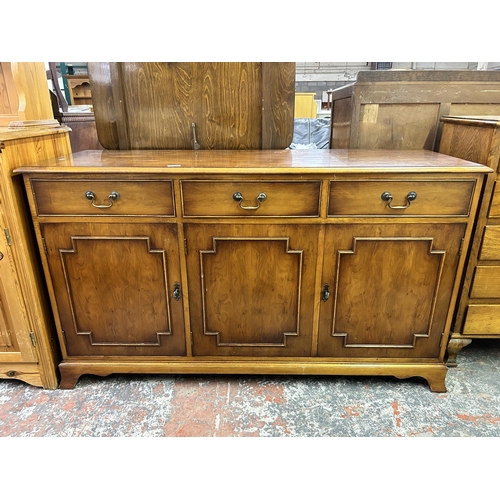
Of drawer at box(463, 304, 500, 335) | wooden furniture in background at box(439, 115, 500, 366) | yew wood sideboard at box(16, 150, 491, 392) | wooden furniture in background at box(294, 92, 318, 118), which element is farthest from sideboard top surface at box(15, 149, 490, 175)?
wooden furniture in background at box(294, 92, 318, 118)

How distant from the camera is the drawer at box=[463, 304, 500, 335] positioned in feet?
5.19

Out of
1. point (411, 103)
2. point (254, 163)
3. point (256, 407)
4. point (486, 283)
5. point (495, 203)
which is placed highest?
point (411, 103)

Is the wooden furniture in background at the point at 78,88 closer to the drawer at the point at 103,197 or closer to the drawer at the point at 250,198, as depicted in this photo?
the drawer at the point at 103,197

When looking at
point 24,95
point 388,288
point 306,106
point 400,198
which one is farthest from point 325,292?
point 306,106

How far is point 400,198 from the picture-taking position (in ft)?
4.34

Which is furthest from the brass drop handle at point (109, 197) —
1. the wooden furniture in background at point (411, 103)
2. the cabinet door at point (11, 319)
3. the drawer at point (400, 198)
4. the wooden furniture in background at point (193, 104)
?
the wooden furniture in background at point (411, 103)

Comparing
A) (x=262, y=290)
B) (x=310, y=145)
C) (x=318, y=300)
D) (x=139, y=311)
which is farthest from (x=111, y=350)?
(x=310, y=145)

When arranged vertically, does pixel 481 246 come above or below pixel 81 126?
below

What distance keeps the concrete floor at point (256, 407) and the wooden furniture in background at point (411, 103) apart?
1.17 m

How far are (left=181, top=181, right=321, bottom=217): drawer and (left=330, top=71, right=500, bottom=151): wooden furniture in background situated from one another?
75 centimetres

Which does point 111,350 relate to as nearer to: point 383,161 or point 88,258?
point 88,258

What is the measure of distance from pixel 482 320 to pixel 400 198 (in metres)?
0.74

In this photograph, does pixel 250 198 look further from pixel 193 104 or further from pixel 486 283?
pixel 486 283

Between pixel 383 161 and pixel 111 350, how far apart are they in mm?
1351
